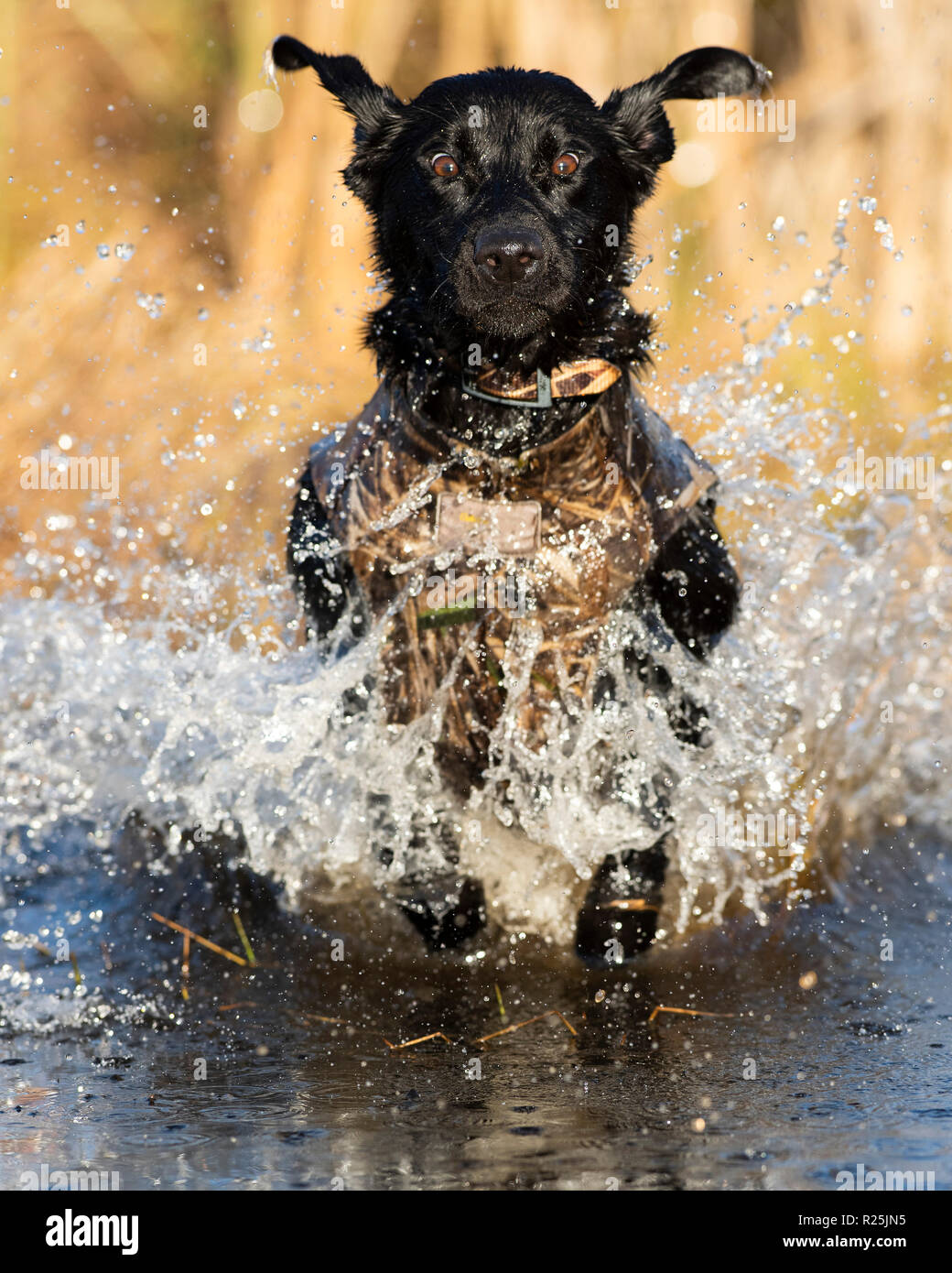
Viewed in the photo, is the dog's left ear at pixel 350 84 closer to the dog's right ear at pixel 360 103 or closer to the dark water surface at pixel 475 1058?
the dog's right ear at pixel 360 103

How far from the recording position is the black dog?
2.85 meters

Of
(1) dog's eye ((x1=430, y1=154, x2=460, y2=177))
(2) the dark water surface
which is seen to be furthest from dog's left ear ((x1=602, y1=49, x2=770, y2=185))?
(2) the dark water surface

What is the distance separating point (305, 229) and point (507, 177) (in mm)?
2913

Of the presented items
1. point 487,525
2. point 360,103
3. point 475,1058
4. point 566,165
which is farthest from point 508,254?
point 475,1058

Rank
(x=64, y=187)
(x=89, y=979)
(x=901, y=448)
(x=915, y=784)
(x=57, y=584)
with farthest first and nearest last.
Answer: (x=64, y=187), (x=57, y=584), (x=901, y=448), (x=915, y=784), (x=89, y=979)

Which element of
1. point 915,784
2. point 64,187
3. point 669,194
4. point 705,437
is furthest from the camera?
point 64,187

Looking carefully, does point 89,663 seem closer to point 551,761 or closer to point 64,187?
point 551,761

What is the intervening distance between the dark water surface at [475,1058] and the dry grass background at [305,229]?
2.53 m

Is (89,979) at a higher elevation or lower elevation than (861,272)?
lower

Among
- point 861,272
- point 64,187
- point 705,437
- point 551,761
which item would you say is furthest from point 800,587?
point 64,187

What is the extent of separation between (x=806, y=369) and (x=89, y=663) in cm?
333

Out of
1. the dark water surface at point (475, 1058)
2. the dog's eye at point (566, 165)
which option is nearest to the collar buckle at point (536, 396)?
the dog's eye at point (566, 165)

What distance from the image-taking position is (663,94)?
3123 millimetres

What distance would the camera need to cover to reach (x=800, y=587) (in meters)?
4.22
